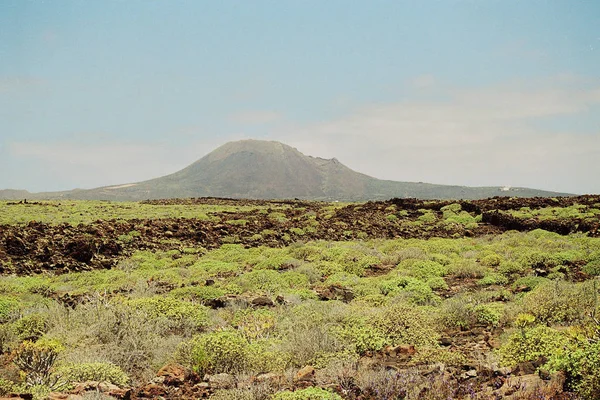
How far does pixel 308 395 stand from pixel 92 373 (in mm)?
2971

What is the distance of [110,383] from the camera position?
5.54 meters

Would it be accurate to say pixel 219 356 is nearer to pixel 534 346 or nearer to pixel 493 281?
pixel 534 346

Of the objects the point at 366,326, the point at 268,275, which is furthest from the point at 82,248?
the point at 366,326

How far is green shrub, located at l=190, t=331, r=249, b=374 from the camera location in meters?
6.12

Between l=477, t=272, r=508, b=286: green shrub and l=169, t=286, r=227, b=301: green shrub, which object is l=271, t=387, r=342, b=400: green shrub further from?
l=477, t=272, r=508, b=286: green shrub

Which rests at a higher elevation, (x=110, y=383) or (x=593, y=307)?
(x=593, y=307)

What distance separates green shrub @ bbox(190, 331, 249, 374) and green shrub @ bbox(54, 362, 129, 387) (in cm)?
97

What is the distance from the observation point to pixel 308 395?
4594 millimetres

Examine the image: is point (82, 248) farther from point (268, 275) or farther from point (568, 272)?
point (568, 272)

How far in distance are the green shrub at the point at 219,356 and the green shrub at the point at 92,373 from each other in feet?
3.19

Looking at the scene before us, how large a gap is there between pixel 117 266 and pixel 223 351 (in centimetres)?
1251

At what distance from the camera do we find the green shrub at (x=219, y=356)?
6122mm

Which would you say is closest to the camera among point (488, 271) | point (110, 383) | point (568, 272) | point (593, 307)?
point (110, 383)

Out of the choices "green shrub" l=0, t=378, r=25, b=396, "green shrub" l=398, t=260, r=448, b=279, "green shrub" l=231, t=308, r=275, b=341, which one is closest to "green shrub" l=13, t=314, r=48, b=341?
"green shrub" l=0, t=378, r=25, b=396
